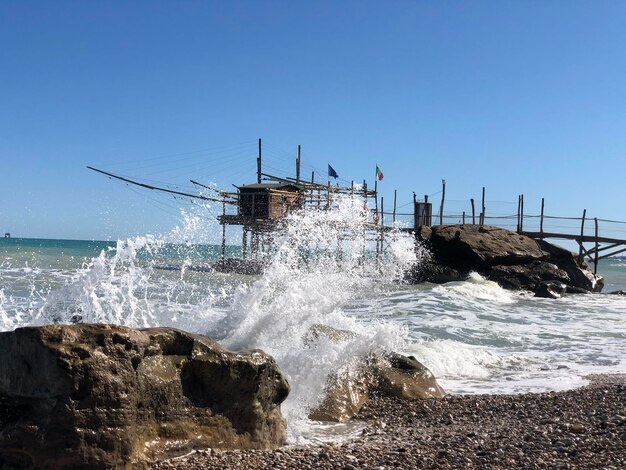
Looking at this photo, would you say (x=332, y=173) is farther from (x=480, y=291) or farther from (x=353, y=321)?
(x=353, y=321)

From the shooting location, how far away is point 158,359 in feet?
15.4

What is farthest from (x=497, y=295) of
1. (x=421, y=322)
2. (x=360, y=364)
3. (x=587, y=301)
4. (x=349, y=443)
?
(x=349, y=443)

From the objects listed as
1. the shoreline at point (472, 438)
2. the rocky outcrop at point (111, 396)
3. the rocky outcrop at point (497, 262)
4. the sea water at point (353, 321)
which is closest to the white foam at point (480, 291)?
the sea water at point (353, 321)

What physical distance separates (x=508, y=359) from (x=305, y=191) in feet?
68.9

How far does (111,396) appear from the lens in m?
4.26

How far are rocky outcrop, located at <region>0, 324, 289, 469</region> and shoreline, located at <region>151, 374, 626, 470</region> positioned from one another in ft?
0.73

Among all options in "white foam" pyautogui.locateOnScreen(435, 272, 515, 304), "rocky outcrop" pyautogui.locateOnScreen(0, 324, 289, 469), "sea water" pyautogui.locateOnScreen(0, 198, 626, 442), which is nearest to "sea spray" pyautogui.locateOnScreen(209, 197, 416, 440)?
"sea water" pyautogui.locateOnScreen(0, 198, 626, 442)

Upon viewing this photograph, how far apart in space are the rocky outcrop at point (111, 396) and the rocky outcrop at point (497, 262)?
21704 millimetres

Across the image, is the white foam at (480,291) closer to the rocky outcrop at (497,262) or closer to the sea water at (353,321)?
the sea water at (353,321)

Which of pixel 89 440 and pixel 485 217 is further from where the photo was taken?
pixel 485 217

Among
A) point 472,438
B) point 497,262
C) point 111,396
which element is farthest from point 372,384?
point 497,262

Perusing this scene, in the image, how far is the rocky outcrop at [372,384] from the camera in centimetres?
657

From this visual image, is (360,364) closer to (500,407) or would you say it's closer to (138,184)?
(500,407)

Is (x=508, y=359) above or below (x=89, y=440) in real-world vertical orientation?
below
